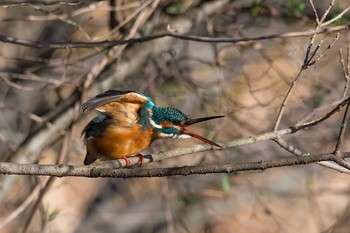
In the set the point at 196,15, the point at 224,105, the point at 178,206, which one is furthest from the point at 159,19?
the point at 178,206

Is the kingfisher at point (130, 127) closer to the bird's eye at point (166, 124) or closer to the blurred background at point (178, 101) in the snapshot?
the bird's eye at point (166, 124)

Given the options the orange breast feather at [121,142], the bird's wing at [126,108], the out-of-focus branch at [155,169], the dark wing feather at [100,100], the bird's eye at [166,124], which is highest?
the out-of-focus branch at [155,169]

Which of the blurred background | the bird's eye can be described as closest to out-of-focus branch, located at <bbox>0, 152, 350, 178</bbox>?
the bird's eye

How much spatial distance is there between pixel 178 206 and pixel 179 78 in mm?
1086

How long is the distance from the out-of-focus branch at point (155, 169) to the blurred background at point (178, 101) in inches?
76.9

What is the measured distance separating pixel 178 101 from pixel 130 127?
222 cm

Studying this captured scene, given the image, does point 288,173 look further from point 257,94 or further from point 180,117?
point 180,117

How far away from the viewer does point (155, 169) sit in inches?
99.2

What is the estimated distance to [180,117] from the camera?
11.0 ft

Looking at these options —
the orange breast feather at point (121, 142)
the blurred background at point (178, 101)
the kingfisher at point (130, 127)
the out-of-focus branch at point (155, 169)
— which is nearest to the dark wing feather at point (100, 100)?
the kingfisher at point (130, 127)

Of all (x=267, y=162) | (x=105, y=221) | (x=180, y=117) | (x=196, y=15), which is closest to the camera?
(x=267, y=162)

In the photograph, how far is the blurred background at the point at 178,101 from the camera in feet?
16.4

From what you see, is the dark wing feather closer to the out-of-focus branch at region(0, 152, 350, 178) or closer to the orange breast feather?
the orange breast feather

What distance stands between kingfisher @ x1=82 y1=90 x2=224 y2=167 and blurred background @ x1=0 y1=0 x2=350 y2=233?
1136 mm
